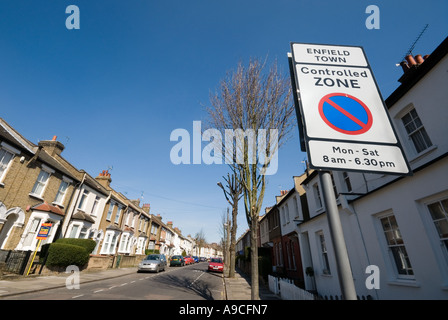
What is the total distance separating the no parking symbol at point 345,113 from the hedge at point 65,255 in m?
18.6

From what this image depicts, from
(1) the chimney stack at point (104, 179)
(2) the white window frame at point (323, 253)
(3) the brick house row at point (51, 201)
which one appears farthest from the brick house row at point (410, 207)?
(1) the chimney stack at point (104, 179)

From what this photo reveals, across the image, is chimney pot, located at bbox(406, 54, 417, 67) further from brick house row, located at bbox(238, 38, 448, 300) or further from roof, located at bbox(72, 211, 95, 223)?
roof, located at bbox(72, 211, 95, 223)

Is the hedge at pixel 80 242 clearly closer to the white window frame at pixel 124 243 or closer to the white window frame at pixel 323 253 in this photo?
the white window frame at pixel 124 243

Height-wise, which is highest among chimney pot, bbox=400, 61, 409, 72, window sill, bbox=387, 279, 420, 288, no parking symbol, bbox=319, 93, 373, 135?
chimney pot, bbox=400, 61, 409, 72

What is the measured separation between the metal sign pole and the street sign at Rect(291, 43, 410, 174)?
198 mm

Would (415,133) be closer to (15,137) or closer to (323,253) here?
(323,253)

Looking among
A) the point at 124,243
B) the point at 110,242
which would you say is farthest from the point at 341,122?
the point at 124,243

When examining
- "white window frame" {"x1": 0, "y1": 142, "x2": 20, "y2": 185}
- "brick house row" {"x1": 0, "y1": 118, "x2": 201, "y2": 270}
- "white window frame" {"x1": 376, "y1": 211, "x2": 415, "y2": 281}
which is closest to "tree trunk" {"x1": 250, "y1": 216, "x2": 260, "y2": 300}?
"white window frame" {"x1": 376, "y1": 211, "x2": 415, "y2": 281}

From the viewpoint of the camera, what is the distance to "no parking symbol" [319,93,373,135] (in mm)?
2006

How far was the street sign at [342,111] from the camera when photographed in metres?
1.85

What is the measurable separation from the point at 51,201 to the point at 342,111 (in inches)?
782

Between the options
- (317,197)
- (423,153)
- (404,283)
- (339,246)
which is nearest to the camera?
(339,246)

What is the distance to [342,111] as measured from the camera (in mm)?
2094

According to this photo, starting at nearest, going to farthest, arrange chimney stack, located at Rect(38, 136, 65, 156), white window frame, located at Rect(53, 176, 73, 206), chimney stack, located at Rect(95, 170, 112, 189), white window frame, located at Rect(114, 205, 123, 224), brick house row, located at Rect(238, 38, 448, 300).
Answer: brick house row, located at Rect(238, 38, 448, 300), white window frame, located at Rect(53, 176, 73, 206), chimney stack, located at Rect(38, 136, 65, 156), white window frame, located at Rect(114, 205, 123, 224), chimney stack, located at Rect(95, 170, 112, 189)
